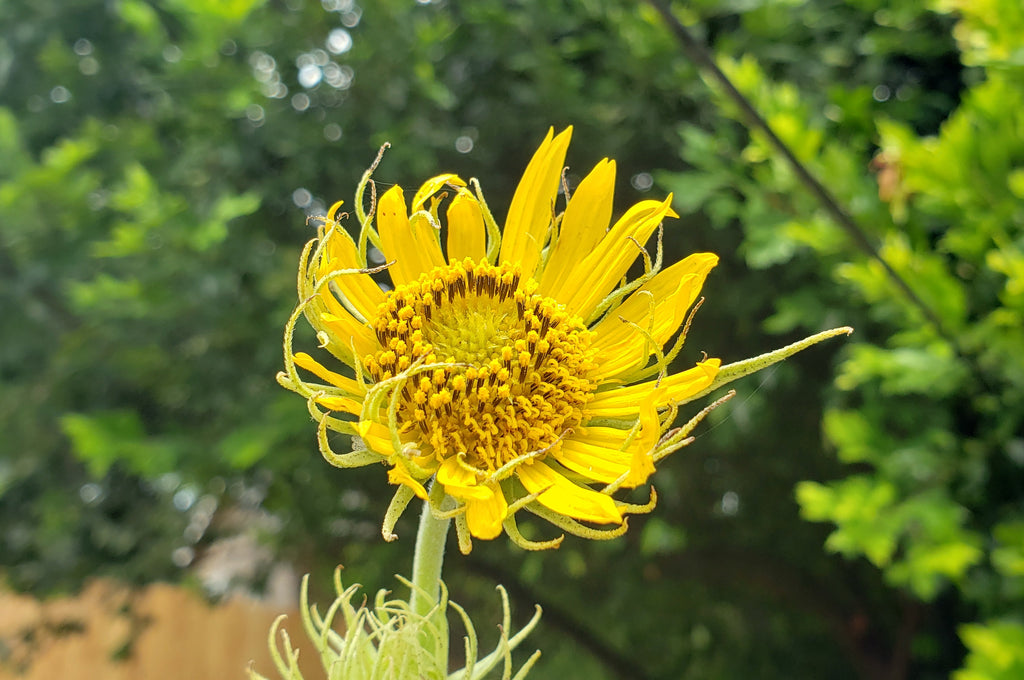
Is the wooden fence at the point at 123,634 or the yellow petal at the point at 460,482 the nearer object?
the yellow petal at the point at 460,482

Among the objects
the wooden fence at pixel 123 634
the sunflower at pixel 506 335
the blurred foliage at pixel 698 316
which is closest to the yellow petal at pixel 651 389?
the sunflower at pixel 506 335

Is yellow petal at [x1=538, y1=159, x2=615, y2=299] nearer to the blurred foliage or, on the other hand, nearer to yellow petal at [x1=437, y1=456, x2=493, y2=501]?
yellow petal at [x1=437, y1=456, x2=493, y2=501]

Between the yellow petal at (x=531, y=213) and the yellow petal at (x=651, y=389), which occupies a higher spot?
the yellow petal at (x=531, y=213)

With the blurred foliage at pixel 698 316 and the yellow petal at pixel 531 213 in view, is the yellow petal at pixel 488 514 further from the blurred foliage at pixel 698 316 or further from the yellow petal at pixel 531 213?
the blurred foliage at pixel 698 316

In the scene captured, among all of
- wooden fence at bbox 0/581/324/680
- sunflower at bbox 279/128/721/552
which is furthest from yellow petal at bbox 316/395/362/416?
wooden fence at bbox 0/581/324/680

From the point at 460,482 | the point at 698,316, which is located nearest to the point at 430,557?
the point at 460,482

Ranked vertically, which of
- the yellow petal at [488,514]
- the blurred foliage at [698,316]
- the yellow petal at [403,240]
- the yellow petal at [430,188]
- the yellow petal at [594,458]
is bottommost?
the blurred foliage at [698,316]
